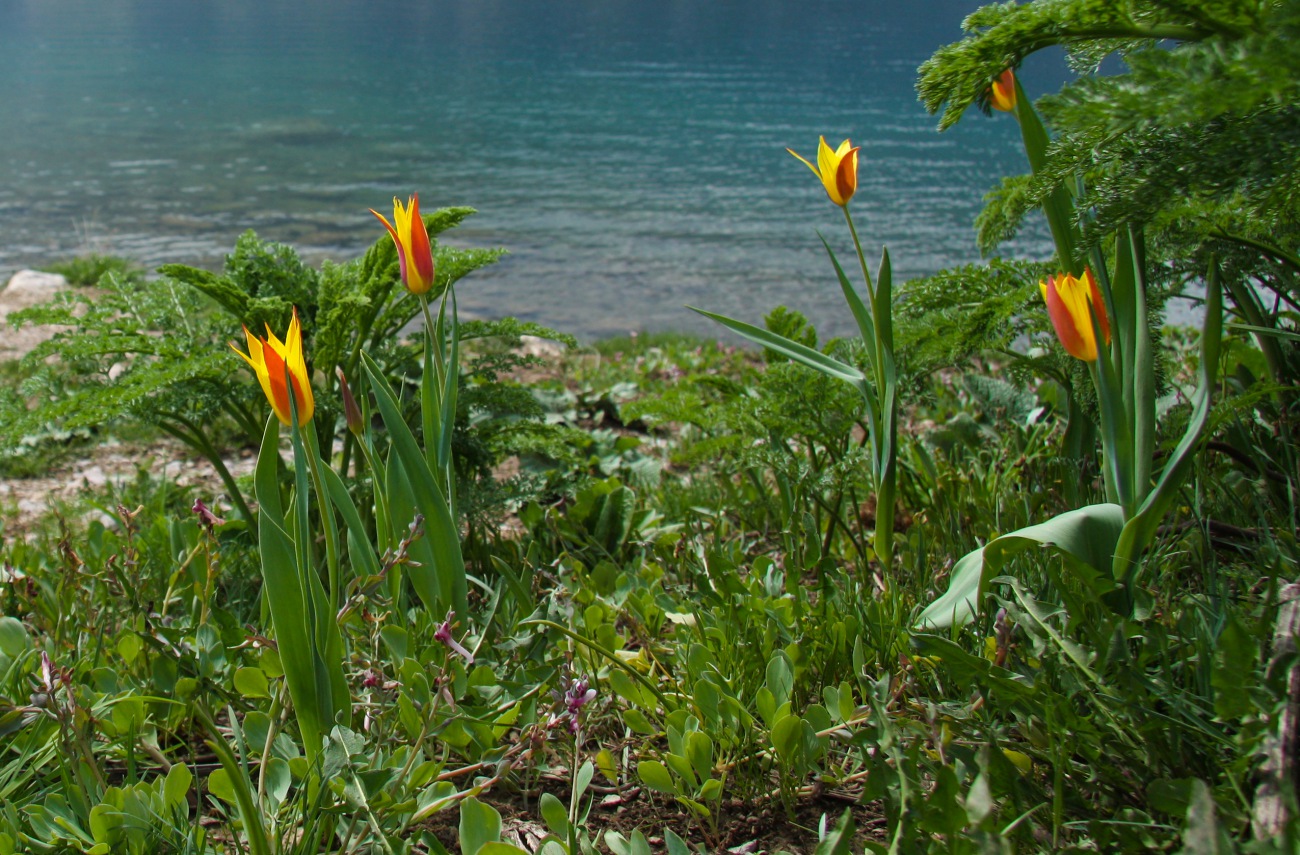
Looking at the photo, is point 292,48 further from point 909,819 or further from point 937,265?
point 909,819

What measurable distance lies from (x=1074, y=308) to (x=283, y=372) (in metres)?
1.21

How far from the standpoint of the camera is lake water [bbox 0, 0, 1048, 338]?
9734mm

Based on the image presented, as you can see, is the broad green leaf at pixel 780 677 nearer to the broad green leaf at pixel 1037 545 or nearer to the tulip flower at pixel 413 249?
the broad green leaf at pixel 1037 545

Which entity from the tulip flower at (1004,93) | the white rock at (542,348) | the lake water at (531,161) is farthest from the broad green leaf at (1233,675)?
the lake water at (531,161)

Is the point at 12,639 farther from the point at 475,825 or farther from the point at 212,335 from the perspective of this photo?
the point at 475,825

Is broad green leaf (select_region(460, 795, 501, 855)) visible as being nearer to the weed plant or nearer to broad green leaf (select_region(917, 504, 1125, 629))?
the weed plant

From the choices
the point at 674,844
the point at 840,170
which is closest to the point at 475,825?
the point at 674,844

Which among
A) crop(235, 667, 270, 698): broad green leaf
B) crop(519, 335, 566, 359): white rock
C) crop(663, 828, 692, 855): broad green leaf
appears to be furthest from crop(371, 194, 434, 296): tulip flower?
crop(519, 335, 566, 359): white rock

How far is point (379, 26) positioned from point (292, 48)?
525 inches

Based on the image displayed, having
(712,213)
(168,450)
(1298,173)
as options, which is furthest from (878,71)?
(1298,173)

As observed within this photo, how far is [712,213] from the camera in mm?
11961

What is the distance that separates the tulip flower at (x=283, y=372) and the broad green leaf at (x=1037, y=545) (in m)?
1.03

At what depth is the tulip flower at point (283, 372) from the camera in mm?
1331

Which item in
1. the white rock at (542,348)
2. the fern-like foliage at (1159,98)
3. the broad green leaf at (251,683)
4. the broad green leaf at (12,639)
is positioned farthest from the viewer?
the white rock at (542,348)
